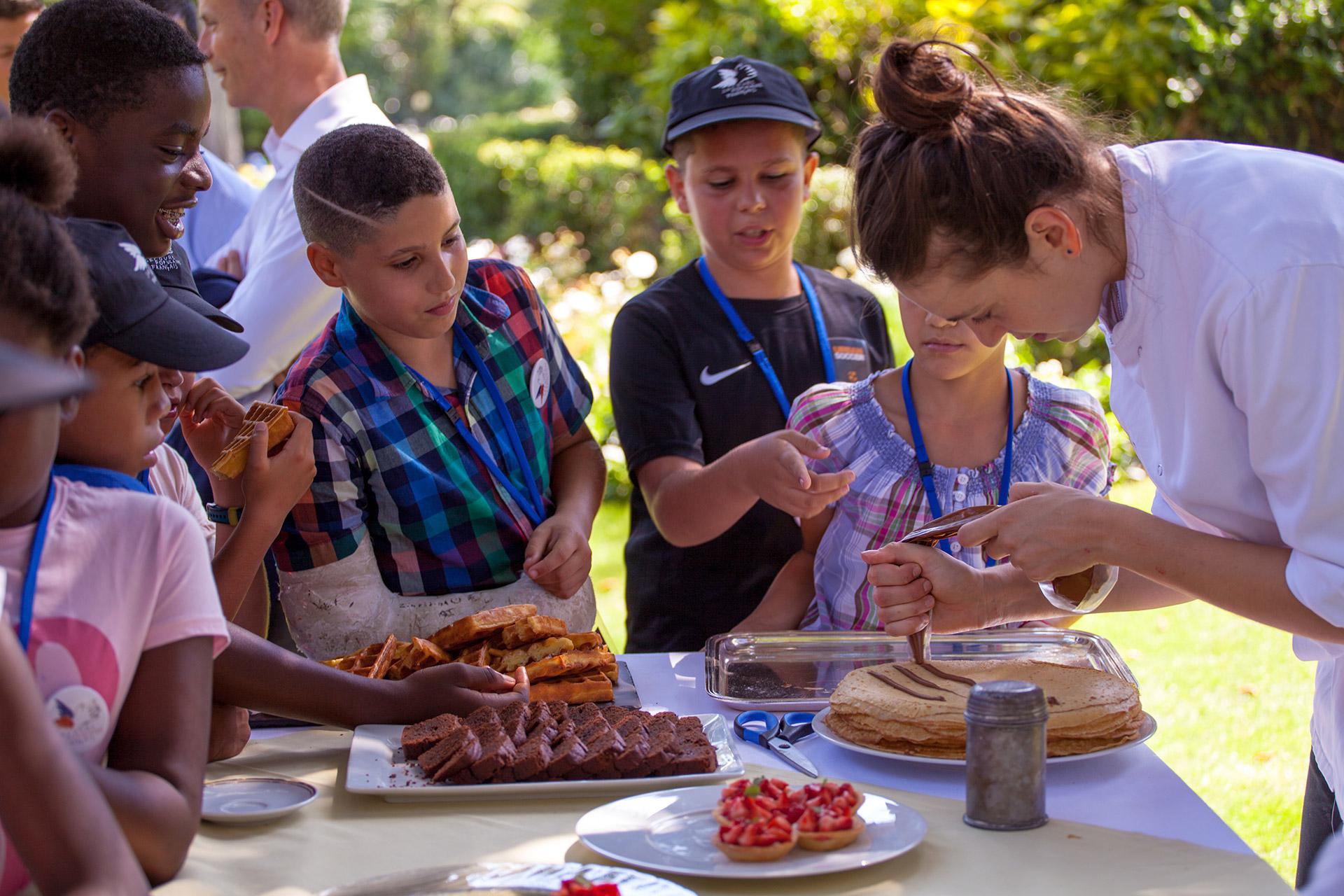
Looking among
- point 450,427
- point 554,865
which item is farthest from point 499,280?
point 554,865

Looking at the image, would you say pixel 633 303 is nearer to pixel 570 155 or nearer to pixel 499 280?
pixel 499 280

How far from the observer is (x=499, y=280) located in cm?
291

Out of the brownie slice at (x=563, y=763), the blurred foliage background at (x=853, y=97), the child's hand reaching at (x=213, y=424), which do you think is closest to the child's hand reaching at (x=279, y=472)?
the child's hand reaching at (x=213, y=424)

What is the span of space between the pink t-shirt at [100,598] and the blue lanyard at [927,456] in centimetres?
162

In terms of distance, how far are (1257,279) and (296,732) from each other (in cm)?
163

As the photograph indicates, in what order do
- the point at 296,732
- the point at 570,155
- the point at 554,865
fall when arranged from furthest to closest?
the point at 570,155, the point at 296,732, the point at 554,865

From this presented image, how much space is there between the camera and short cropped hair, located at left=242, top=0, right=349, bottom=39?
143 inches

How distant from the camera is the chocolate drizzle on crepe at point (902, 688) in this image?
1956mm

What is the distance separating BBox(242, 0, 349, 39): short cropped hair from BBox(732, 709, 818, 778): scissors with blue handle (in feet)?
8.35

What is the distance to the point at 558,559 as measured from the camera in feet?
8.40

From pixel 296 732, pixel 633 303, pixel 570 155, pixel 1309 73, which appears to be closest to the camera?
pixel 296 732

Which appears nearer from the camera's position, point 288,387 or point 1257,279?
point 1257,279

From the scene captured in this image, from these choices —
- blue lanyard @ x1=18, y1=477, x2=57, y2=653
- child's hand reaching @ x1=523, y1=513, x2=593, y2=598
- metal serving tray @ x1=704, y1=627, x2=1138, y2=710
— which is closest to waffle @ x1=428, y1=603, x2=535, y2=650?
child's hand reaching @ x1=523, y1=513, x2=593, y2=598

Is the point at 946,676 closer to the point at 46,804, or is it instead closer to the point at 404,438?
the point at 404,438
